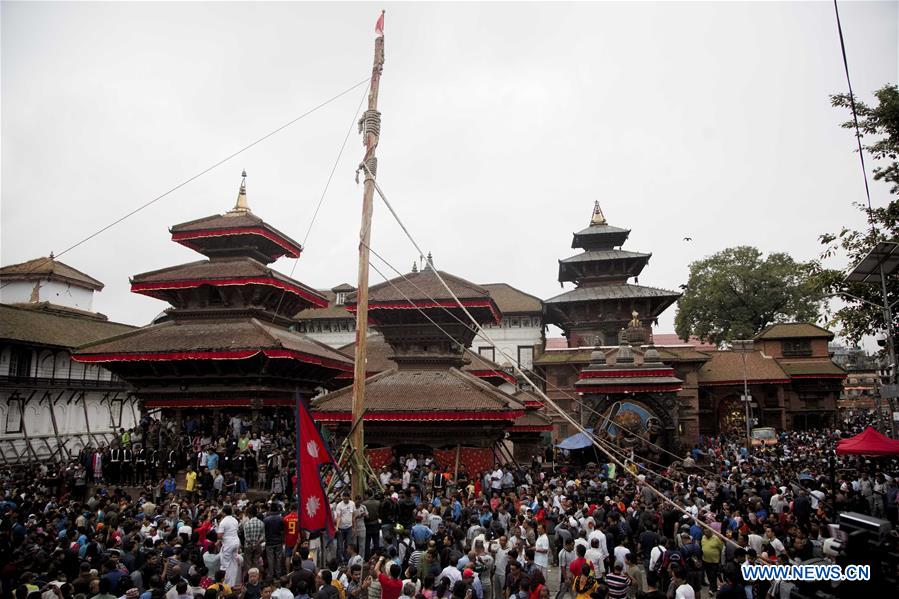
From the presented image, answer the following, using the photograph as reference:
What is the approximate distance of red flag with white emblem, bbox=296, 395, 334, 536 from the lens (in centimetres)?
886

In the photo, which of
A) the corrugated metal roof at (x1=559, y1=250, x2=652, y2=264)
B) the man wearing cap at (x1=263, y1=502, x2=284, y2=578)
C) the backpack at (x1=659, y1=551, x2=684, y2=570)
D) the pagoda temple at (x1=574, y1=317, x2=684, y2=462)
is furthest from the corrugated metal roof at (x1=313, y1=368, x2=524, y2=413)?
the corrugated metal roof at (x1=559, y1=250, x2=652, y2=264)

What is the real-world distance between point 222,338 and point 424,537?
15.2 meters

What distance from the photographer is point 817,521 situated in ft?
39.7

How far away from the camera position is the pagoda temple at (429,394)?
58.7ft

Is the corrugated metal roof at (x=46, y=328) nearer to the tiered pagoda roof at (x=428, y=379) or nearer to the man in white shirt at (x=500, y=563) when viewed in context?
the tiered pagoda roof at (x=428, y=379)

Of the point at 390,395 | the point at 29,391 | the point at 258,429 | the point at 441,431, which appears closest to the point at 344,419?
the point at 390,395

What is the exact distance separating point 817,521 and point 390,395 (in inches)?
494

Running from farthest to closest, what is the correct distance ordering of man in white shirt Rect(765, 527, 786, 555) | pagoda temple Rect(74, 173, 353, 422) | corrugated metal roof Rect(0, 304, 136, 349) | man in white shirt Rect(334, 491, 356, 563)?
corrugated metal roof Rect(0, 304, 136, 349) < pagoda temple Rect(74, 173, 353, 422) < man in white shirt Rect(334, 491, 356, 563) < man in white shirt Rect(765, 527, 786, 555)

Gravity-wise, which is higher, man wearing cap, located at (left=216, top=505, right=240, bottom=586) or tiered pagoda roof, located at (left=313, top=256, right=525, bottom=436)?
tiered pagoda roof, located at (left=313, top=256, right=525, bottom=436)

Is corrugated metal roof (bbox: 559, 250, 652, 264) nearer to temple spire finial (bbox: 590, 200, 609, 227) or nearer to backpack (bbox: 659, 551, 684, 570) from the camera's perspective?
temple spire finial (bbox: 590, 200, 609, 227)

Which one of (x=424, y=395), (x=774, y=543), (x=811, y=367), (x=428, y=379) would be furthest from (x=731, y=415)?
(x=774, y=543)

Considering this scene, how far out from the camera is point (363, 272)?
34.5ft

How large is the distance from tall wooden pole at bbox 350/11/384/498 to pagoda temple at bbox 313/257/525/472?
231 inches

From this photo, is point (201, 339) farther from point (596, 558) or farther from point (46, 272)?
point (46, 272)
